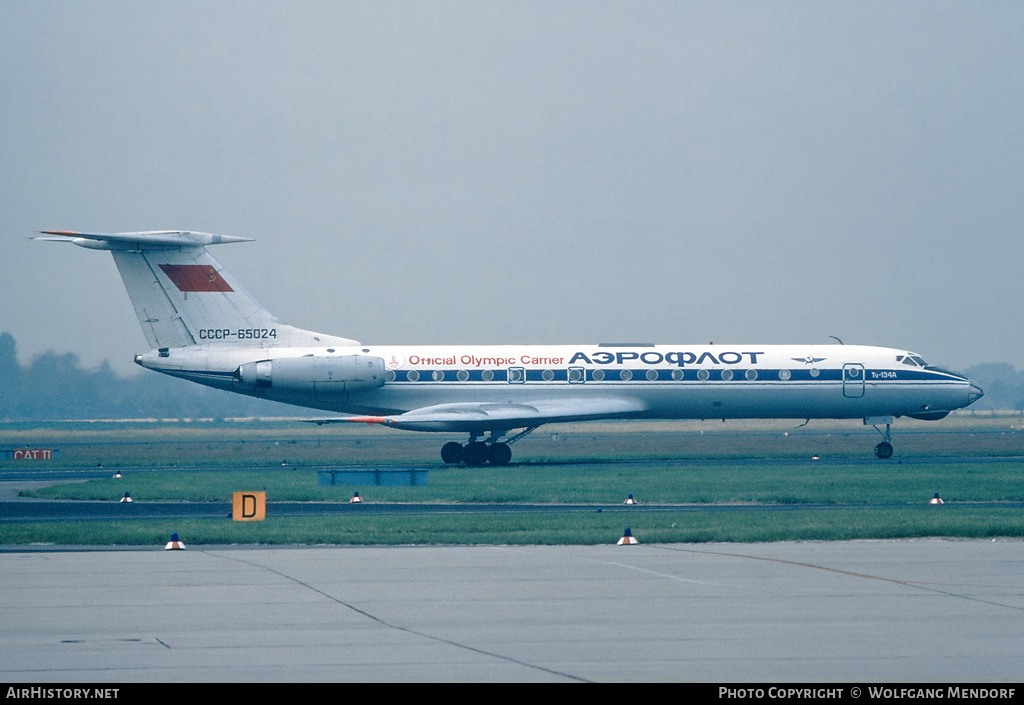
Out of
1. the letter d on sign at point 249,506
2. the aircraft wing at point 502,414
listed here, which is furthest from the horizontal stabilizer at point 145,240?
the letter d on sign at point 249,506

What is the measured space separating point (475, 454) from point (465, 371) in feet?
9.69

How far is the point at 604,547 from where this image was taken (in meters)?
18.3

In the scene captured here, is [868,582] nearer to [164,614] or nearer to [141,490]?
[164,614]

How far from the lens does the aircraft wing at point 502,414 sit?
40469mm

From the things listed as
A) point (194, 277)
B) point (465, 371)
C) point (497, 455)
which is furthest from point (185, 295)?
point (497, 455)

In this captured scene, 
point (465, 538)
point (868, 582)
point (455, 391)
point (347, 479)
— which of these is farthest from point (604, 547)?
point (455, 391)

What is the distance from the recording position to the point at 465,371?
41938 millimetres

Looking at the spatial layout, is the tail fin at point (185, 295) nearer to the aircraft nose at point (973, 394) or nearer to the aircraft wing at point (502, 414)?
the aircraft wing at point (502, 414)

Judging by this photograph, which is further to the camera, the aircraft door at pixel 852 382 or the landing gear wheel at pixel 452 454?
the aircraft door at pixel 852 382

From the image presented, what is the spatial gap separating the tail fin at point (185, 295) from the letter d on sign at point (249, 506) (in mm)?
19733

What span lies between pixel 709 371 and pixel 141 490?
66.4 feet

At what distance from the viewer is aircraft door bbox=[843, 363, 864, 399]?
42688 mm

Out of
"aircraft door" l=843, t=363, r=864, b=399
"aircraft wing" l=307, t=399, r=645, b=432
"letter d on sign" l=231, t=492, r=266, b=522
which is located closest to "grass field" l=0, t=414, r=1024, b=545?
"letter d on sign" l=231, t=492, r=266, b=522

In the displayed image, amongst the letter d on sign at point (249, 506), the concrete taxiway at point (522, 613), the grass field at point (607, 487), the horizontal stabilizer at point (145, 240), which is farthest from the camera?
the horizontal stabilizer at point (145, 240)
